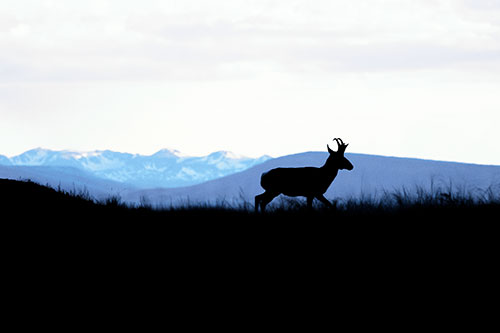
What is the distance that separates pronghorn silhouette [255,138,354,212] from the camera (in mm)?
10305

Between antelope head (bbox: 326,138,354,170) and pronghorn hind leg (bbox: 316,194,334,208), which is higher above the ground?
antelope head (bbox: 326,138,354,170)

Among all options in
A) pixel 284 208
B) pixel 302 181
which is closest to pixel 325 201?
pixel 302 181

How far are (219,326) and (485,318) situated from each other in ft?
7.53

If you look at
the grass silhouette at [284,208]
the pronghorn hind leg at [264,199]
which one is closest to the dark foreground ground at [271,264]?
the grass silhouette at [284,208]

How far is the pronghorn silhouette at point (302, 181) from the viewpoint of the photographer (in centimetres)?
1030

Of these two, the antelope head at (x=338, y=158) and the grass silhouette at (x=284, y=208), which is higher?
the antelope head at (x=338, y=158)

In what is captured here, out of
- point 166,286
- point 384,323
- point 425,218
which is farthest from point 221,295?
point 425,218

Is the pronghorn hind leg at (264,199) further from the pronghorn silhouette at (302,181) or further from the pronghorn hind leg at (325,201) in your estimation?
the pronghorn hind leg at (325,201)

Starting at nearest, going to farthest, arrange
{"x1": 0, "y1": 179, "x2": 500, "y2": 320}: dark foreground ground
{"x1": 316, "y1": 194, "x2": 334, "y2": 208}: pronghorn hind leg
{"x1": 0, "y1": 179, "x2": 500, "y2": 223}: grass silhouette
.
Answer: {"x1": 0, "y1": 179, "x2": 500, "y2": 320}: dark foreground ground < {"x1": 0, "y1": 179, "x2": 500, "y2": 223}: grass silhouette < {"x1": 316, "y1": 194, "x2": 334, "y2": 208}: pronghorn hind leg

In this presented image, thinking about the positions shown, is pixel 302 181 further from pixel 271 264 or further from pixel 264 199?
pixel 271 264

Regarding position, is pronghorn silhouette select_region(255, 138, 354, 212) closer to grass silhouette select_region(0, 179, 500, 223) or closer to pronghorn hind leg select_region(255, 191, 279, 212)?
pronghorn hind leg select_region(255, 191, 279, 212)

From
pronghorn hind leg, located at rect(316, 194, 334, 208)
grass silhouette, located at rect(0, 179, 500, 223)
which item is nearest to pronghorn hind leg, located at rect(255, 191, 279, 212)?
grass silhouette, located at rect(0, 179, 500, 223)

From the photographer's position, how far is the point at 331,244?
764 cm

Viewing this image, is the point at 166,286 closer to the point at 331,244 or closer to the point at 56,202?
the point at 331,244
